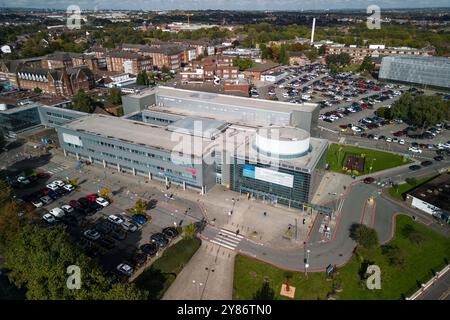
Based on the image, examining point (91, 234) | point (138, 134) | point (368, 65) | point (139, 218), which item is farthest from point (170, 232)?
point (368, 65)

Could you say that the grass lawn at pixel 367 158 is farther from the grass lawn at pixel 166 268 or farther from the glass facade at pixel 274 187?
the grass lawn at pixel 166 268

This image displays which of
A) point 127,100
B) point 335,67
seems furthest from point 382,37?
point 127,100

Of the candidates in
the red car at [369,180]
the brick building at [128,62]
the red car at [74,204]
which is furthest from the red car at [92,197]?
the brick building at [128,62]

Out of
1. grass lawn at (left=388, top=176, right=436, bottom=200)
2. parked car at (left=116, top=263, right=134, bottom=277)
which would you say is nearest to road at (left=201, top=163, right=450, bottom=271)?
grass lawn at (left=388, top=176, right=436, bottom=200)

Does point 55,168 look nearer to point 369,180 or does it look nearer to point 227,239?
point 227,239

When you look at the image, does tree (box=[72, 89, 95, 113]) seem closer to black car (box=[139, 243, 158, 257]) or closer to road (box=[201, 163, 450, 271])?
black car (box=[139, 243, 158, 257])

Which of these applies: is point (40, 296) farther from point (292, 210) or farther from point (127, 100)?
point (127, 100)
